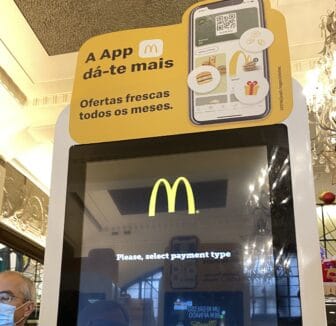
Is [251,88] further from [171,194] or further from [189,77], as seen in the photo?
[171,194]

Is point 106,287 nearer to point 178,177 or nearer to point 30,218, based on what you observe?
point 178,177

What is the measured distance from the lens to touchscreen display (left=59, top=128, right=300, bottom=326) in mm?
680

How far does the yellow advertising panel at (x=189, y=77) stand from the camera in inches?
29.8

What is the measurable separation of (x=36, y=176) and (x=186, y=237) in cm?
455

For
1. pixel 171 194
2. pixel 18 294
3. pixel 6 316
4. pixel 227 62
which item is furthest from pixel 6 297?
pixel 227 62

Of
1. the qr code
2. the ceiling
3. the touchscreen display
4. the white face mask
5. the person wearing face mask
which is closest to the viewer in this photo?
the touchscreen display

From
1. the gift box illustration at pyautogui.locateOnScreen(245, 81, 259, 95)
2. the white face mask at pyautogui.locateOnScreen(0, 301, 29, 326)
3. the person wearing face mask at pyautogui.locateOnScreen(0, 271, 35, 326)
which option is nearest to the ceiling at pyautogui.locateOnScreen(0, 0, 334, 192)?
the person wearing face mask at pyautogui.locateOnScreen(0, 271, 35, 326)

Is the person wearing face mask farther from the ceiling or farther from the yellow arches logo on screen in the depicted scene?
the ceiling

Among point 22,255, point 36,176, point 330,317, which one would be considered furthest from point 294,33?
point 22,255

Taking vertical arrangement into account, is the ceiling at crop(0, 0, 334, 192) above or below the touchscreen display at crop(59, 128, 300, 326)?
above

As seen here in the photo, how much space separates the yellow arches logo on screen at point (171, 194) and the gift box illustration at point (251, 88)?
0.17 metres

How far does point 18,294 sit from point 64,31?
1698 mm

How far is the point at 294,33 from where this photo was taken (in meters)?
3.18

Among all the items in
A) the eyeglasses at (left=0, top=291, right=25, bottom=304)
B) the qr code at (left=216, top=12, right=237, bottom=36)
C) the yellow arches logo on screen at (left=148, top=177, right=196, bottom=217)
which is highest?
the qr code at (left=216, top=12, right=237, bottom=36)
